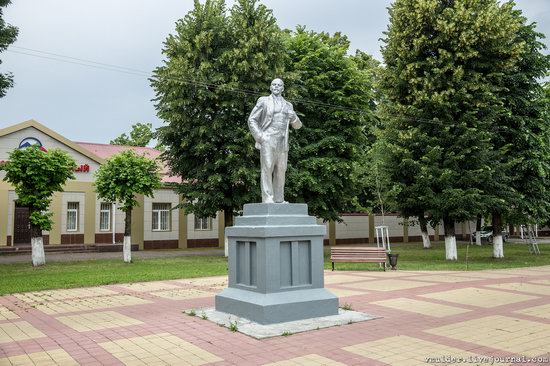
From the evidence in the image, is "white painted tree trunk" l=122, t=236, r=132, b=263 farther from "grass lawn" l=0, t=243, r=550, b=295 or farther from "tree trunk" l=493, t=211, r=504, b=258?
"tree trunk" l=493, t=211, r=504, b=258

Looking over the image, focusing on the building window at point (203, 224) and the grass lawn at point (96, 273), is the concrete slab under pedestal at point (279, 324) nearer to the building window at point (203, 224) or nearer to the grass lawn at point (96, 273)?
the grass lawn at point (96, 273)

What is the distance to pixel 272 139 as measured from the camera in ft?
28.2

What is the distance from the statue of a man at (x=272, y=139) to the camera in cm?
856

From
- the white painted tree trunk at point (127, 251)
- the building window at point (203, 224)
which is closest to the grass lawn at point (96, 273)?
the white painted tree trunk at point (127, 251)

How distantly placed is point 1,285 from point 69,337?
24.1ft

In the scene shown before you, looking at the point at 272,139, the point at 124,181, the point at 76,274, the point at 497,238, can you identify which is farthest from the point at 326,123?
the point at 272,139

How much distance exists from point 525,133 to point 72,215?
80.3 ft

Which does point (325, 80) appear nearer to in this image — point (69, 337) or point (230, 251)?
point (230, 251)

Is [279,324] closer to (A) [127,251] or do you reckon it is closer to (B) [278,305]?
(B) [278,305]

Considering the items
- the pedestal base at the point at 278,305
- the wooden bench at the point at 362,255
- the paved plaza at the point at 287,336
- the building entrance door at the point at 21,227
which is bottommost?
the paved plaza at the point at 287,336

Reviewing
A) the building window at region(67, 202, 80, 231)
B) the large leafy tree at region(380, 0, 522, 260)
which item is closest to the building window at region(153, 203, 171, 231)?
the building window at region(67, 202, 80, 231)

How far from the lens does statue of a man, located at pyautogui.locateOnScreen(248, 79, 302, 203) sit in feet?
28.1

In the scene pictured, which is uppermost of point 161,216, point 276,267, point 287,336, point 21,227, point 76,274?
point 161,216

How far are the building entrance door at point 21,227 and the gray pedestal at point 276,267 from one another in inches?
905
